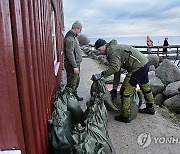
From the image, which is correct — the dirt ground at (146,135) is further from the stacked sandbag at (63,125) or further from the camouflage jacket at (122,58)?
the camouflage jacket at (122,58)

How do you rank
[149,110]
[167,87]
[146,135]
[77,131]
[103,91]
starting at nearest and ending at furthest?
A: [77,131] → [146,135] → [103,91] → [149,110] → [167,87]

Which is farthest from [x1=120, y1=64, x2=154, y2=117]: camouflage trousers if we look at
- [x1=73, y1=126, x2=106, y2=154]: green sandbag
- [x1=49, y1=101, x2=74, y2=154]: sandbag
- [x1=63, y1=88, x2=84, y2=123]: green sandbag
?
[x1=73, y1=126, x2=106, y2=154]: green sandbag

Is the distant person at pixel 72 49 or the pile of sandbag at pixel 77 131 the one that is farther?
the distant person at pixel 72 49

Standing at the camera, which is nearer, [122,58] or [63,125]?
[63,125]

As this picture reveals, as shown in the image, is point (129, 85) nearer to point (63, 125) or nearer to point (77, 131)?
point (63, 125)

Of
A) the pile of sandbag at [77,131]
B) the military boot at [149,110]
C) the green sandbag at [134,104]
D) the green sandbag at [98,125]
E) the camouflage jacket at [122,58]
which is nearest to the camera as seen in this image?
the pile of sandbag at [77,131]

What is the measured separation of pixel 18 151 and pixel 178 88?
7547mm

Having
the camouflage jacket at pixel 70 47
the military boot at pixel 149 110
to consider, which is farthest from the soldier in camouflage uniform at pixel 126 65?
the camouflage jacket at pixel 70 47

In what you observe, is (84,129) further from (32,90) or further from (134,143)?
(134,143)

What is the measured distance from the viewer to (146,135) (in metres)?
4.60

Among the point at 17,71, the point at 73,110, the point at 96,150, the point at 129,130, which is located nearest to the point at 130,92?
the point at 129,130

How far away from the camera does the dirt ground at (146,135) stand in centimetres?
411

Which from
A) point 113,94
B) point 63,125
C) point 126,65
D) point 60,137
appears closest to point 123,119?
point 113,94

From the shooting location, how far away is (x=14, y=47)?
1745 millimetres
